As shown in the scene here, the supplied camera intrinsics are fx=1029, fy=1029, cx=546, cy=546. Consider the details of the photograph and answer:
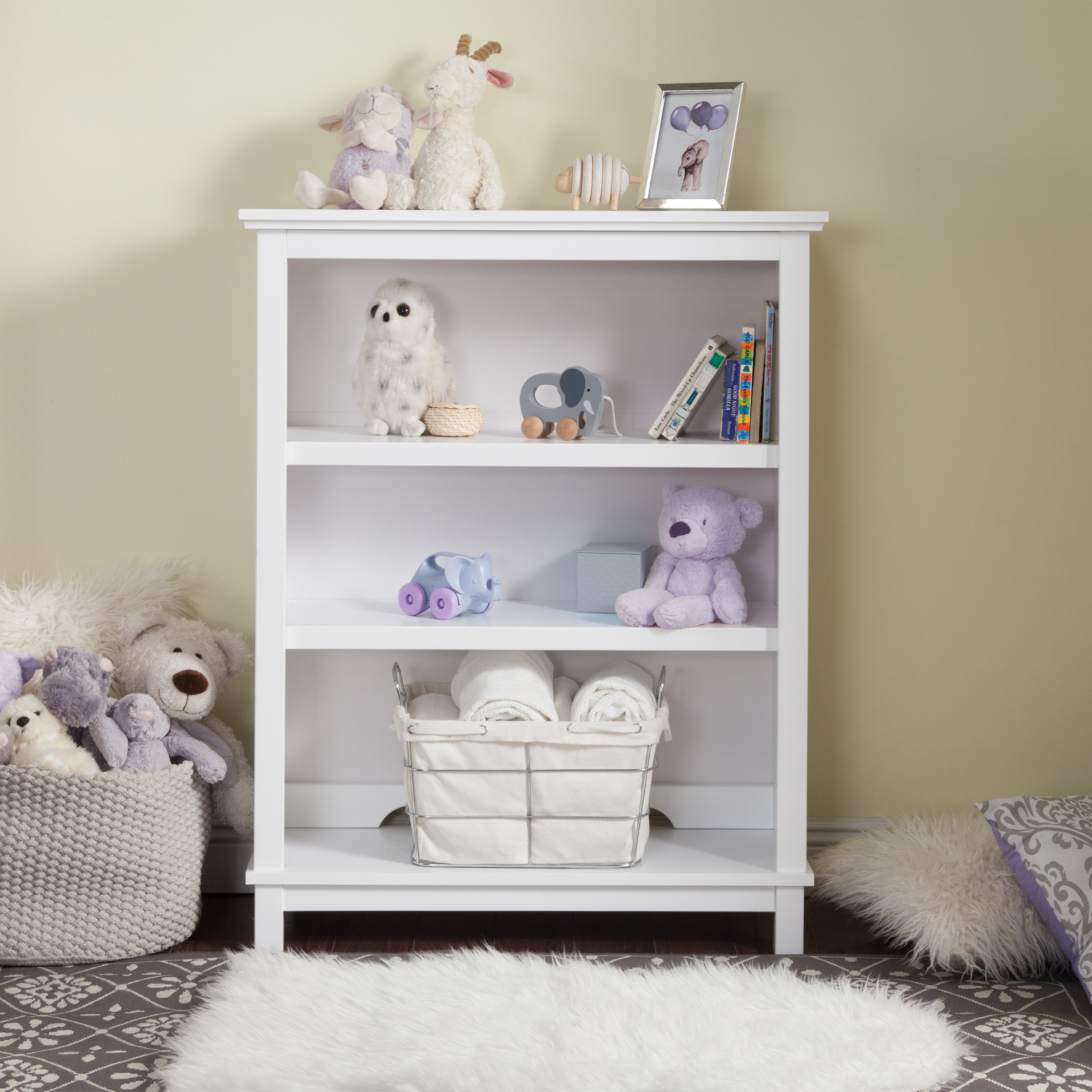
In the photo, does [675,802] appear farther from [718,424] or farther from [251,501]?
[251,501]

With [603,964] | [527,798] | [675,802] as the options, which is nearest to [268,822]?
[527,798]

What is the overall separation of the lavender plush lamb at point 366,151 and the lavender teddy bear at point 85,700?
0.78 meters

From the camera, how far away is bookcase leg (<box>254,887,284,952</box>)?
157 centimetres

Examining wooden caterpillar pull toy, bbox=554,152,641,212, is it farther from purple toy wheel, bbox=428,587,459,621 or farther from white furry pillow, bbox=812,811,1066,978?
white furry pillow, bbox=812,811,1066,978

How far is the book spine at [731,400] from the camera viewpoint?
1.59 metres

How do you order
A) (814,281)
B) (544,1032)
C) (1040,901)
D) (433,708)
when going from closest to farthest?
(544,1032)
(1040,901)
(433,708)
(814,281)

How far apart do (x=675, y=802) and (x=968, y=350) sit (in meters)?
0.94

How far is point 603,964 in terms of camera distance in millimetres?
1462

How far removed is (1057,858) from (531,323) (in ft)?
3.84

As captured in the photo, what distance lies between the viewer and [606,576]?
1.67 metres

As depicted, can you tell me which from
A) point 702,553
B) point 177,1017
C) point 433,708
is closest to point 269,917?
point 177,1017

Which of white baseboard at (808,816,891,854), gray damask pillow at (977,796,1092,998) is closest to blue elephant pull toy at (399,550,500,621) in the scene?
white baseboard at (808,816,891,854)

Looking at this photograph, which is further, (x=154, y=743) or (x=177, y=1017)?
(x=154, y=743)

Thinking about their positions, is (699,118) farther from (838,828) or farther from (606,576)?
(838,828)
